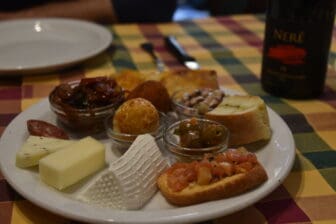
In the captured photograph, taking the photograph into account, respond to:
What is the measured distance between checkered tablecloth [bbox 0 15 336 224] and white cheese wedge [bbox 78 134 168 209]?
6 centimetres

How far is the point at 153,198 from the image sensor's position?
756mm

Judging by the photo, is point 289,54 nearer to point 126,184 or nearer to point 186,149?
point 186,149

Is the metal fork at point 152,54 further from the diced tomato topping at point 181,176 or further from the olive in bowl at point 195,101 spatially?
the diced tomato topping at point 181,176

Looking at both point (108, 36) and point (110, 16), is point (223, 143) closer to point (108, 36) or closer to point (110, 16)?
point (108, 36)

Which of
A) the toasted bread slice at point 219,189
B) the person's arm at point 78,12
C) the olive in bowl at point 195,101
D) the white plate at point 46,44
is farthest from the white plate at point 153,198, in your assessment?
the person's arm at point 78,12

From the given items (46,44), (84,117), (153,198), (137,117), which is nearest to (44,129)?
(84,117)

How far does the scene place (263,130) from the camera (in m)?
0.89

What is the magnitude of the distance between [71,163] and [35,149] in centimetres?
9

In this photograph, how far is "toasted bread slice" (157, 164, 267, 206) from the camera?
2.29ft

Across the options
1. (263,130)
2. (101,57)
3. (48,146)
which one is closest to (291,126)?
(263,130)

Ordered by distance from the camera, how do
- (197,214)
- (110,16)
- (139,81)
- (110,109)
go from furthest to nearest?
1. (110,16)
2. (139,81)
3. (110,109)
4. (197,214)

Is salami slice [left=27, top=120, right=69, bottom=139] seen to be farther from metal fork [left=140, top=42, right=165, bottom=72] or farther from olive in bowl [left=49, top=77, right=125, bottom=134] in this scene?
metal fork [left=140, top=42, right=165, bottom=72]

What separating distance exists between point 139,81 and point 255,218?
1.55 ft

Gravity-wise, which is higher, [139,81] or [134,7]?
[139,81]
